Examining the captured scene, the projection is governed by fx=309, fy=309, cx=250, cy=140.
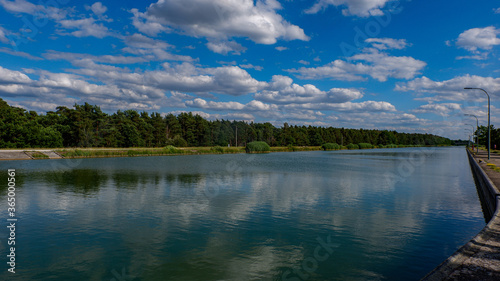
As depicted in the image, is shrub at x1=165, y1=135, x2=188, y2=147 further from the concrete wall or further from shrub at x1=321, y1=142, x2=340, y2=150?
the concrete wall

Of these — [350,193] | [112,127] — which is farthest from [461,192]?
[112,127]

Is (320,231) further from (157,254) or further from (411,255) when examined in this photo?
(157,254)

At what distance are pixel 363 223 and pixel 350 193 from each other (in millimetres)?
9258

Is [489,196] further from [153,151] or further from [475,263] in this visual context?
[153,151]

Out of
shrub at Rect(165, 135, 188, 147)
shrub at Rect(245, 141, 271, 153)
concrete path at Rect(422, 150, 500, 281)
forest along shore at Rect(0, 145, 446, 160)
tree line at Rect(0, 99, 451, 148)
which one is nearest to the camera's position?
concrete path at Rect(422, 150, 500, 281)

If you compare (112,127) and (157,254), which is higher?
(112,127)

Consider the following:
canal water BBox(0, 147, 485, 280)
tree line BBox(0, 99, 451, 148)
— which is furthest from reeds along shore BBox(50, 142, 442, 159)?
canal water BBox(0, 147, 485, 280)

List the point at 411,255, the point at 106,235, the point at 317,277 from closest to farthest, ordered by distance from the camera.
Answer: the point at 317,277
the point at 411,255
the point at 106,235

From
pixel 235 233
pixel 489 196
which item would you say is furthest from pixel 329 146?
pixel 235 233

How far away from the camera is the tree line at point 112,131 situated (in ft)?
252

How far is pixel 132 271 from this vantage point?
1006 centimetres

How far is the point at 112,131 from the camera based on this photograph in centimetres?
9706

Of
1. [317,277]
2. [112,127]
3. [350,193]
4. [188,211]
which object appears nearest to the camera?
[317,277]

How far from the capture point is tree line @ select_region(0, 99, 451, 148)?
76875mm
